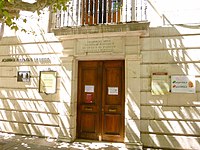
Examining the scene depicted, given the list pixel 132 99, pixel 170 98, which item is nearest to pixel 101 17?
pixel 132 99

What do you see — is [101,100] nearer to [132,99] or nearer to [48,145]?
[132,99]

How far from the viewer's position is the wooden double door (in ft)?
20.7

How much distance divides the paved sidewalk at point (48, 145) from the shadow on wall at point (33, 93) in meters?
0.37

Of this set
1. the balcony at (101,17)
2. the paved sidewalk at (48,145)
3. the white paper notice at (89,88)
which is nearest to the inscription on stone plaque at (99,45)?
the balcony at (101,17)

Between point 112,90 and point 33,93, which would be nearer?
point 112,90

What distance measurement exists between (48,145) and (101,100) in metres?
2.13

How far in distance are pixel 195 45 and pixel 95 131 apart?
4.03 m

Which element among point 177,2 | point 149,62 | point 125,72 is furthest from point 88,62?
point 177,2

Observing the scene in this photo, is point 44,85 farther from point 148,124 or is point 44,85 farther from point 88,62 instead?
point 148,124

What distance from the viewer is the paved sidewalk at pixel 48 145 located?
226 inches

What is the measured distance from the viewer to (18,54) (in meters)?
7.31

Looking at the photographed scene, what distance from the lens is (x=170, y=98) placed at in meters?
5.69

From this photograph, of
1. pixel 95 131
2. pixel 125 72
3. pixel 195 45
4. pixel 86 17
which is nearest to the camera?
pixel 195 45

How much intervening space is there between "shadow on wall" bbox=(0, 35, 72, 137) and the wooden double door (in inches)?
19.6
